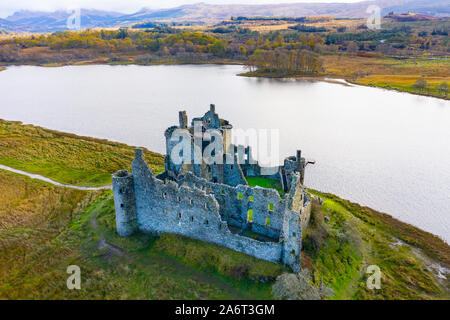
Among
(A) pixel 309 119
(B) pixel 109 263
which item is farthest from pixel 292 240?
(A) pixel 309 119

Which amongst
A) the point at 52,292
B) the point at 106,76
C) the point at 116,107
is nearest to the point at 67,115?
the point at 116,107

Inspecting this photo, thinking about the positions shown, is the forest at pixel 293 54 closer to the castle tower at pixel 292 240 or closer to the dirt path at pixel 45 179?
the castle tower at pixel 292 240

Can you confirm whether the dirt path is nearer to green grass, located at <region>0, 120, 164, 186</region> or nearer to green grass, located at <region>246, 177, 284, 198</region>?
green grass, located at <region>0, 120, 164, 186</region>

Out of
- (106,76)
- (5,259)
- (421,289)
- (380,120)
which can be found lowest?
(421,289)

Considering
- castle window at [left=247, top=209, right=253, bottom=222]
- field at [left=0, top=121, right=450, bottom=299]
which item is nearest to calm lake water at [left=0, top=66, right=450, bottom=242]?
field at [left=0, top=121, right=450, bottom=299]

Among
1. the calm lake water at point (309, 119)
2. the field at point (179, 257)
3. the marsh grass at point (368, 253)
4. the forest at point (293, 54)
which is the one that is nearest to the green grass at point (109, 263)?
the field at point (179, 257)
